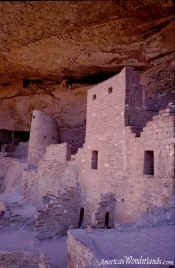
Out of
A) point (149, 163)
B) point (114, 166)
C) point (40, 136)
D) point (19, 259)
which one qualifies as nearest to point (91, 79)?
point (40, 136)

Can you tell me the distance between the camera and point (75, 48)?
862 cm

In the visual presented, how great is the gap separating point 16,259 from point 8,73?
890cm

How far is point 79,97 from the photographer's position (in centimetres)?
1354

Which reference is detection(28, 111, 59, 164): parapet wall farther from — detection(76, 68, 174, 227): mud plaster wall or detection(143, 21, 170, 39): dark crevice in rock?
detection(143, 21, 170, 39): dark crevice in rock

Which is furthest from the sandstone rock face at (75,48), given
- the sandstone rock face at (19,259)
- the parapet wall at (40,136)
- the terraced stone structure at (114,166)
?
the sandstone rock face at (19,259)

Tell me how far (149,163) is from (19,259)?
455cm

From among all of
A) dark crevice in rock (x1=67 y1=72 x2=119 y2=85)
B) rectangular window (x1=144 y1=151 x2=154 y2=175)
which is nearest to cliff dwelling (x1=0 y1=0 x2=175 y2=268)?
rectangular window (x1=144 y1=151 x2=154 y2=175)

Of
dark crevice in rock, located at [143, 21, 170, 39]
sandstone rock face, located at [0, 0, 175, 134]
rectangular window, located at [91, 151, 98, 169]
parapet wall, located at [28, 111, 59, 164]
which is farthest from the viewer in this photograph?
parapet wall, located at [28, 111, 59, 164]

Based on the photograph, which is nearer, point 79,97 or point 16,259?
point 16,259

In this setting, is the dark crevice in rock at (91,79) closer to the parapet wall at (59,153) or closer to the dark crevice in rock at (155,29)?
the dark crevice in rock at (155,29)

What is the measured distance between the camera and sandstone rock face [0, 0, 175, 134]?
625cm

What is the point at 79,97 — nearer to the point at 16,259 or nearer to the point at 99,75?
the point at 99,75

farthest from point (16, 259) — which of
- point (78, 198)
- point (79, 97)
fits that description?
point (79, 97)

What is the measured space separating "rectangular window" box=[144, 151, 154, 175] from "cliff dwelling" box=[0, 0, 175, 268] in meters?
0.03
